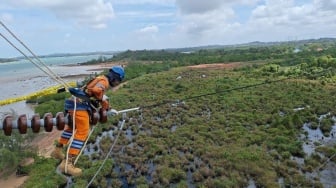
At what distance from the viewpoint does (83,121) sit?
360 cm

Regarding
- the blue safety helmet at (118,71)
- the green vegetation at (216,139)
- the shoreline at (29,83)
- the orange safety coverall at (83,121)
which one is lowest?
the shoreline at (29,83)

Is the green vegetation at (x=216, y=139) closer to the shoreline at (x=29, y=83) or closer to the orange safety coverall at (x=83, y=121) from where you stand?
the orange safety coverall at (x=83, y=121)

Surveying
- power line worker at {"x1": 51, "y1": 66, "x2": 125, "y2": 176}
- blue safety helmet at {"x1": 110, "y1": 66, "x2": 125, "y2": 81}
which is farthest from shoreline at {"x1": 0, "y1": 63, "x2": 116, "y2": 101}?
power line worker at {"x1": 51, "y1": 66, "x2": 125, "y2": 176}

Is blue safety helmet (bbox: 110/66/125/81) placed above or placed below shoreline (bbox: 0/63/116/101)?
above

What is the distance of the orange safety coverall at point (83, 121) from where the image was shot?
11.8 feet

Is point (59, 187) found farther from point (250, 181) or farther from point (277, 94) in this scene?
point (277, 94)

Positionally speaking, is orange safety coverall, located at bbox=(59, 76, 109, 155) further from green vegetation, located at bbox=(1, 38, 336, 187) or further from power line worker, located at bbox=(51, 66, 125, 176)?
green vegetation, located at bbox=(1, 38, 336, 187)

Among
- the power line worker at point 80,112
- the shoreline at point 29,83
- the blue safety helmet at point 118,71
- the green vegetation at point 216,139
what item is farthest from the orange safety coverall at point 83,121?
the shoreline at point 29,83

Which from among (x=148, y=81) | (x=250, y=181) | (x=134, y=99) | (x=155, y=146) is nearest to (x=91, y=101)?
(x=250, y=181)

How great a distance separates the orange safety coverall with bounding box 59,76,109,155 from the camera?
3592 millimetres

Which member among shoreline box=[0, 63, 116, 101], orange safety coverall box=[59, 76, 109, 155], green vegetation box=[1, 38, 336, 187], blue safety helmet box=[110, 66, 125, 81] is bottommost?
shoreline box=[0, 63, 116, 101]

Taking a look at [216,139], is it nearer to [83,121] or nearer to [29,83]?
[83,121]

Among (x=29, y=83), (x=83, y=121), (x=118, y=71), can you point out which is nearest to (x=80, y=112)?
(x=83, y=121)


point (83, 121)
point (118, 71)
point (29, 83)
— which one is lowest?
point (29, 83)
